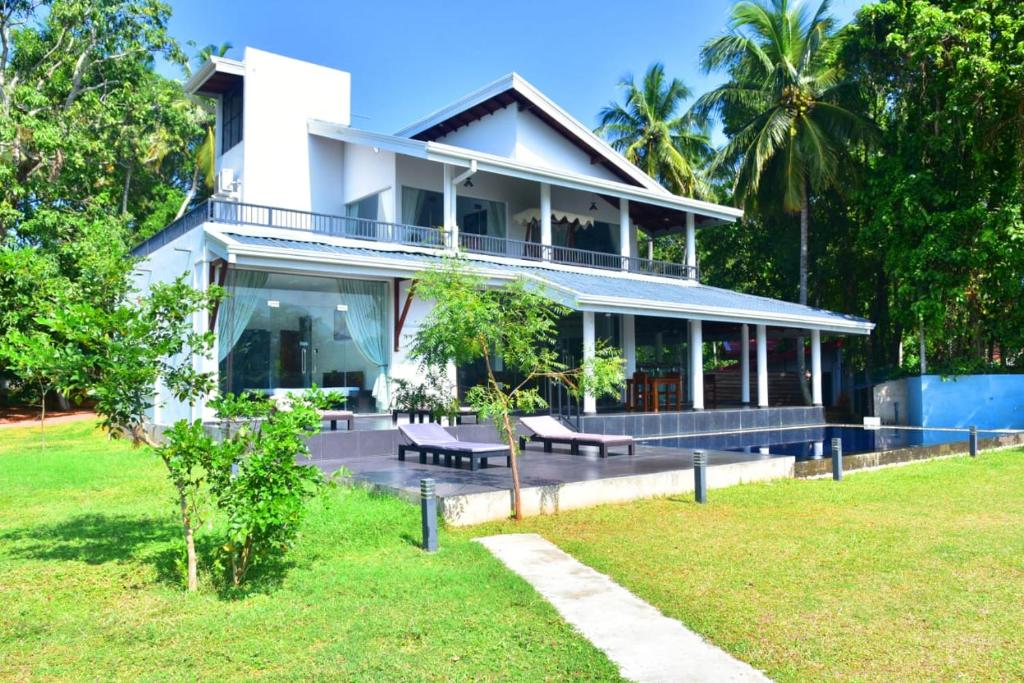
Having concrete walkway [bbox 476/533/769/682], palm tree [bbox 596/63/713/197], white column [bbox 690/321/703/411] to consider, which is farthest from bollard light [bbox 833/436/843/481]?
palm tree [bbox 596/63/713/197]

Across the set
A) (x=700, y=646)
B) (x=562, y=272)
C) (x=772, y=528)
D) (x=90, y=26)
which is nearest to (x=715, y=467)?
(x=772, y=528)

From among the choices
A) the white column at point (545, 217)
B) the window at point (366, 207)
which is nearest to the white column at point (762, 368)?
the white column at point (545, 217)

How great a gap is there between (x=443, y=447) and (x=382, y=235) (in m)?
7.97

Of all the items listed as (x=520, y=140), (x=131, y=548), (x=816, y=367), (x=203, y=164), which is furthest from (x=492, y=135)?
(x=203, y=164)

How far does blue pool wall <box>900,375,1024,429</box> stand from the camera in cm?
2217

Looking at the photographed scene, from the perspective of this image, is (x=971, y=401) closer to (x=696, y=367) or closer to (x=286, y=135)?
(x=696, y=367)

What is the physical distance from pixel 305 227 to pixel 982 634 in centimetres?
1538

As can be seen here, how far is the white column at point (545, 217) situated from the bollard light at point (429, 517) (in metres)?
13.9

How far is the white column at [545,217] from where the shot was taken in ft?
66.6

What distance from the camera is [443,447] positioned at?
38.3 ft

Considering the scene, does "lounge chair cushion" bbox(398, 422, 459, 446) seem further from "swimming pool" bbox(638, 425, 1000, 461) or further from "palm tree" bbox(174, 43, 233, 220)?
"palm tree" bbox(174, 43, 233, 220)

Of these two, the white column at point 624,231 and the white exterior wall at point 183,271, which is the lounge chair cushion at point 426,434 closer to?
the white exterior wall at point 183,271

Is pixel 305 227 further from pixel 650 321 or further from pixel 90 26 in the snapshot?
pixel 90 26

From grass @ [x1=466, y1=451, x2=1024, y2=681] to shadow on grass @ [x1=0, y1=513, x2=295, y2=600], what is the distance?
9.14ft
